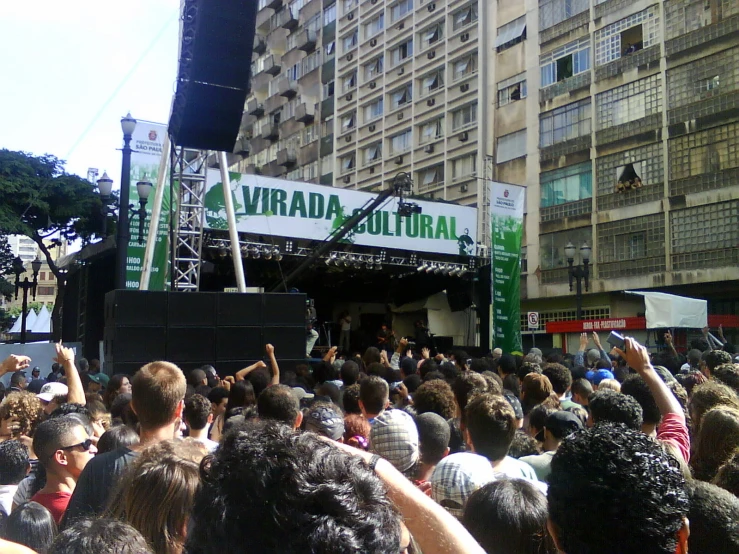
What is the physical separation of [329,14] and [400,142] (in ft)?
38.2

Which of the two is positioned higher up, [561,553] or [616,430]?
[616,430]

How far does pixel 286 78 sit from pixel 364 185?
36.0 feet

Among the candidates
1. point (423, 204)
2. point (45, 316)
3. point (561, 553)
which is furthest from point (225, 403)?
point (45, 316)

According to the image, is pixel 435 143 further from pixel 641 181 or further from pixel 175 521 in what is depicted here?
pixel 175 521

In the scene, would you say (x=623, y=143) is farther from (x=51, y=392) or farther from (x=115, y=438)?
(x=115, y=438)

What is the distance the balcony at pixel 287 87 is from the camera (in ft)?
165

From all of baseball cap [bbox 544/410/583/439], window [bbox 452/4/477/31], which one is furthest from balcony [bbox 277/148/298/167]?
baseball cap [bbox 544/410/583/439]

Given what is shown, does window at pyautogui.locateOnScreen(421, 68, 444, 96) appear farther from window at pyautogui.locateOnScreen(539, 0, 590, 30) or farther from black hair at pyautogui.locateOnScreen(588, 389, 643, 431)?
black hair at pyautogui.locateOnScreen(588, 389, 643, 431)

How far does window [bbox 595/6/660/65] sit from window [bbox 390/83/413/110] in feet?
43.8

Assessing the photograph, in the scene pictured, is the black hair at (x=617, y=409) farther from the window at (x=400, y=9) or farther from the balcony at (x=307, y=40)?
the balcony at (x=307, y=40)

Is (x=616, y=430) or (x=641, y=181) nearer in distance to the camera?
(x=616, y=430)

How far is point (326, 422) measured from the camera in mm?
3842

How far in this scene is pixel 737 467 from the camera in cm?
288

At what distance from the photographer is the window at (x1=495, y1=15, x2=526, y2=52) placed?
35.5 m
